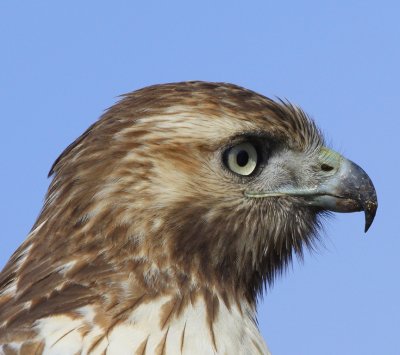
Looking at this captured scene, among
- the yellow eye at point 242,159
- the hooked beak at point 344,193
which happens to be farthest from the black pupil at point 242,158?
the hooked beak at point 344,193

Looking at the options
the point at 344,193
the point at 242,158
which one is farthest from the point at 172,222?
the point at 344,193

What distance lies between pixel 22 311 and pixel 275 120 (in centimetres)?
174

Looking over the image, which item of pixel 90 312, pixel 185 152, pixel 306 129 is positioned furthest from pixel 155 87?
pixel 90 312

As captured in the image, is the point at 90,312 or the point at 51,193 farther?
the point at 51,193

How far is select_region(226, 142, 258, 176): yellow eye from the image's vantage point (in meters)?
6.30

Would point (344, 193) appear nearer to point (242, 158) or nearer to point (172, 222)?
point (242, 158)

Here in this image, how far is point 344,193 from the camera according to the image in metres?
6.56

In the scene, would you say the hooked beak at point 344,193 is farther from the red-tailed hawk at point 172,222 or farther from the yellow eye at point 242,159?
the yellow eye at point 242,159

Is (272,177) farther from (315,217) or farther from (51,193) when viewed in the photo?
(51,193)

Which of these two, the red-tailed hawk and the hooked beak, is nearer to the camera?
the red-tailed hawk

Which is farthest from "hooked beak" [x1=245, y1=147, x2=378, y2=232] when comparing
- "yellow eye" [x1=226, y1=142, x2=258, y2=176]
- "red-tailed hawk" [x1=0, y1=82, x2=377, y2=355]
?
"yellow eye" [x1=226, y1=142, x2=258, y2=176]

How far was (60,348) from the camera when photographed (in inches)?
212

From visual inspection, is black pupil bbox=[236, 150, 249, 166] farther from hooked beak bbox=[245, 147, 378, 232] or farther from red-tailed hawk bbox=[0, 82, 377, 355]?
hooked beak bbox=[245, 147, 378, 232]

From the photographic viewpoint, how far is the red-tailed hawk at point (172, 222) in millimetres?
5641
